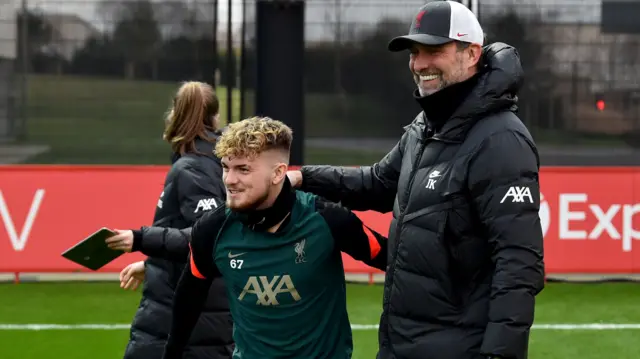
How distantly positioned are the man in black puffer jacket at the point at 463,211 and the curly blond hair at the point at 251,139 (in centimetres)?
46

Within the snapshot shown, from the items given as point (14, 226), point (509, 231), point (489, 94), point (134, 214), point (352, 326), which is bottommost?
point (352, 326)

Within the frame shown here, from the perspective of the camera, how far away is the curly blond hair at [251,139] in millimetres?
3578

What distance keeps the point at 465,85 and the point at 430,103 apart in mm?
126

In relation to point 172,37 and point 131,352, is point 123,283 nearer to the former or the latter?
point 131,352

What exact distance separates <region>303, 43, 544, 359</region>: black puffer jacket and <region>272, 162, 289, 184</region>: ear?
405mm

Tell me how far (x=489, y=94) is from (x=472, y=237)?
46 cm

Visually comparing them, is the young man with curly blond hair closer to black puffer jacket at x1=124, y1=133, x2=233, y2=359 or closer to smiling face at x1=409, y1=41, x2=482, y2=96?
smiling face at x1=409, y1=41, x2=482, y2=96

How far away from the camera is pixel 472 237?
347 cm

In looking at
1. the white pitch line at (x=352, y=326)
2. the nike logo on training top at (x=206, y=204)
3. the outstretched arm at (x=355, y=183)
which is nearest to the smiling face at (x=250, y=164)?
the outstretched arm at (x=355, y=183)

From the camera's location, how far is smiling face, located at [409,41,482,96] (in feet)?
11.6

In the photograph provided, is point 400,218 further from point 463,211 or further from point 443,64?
→ point 443,64

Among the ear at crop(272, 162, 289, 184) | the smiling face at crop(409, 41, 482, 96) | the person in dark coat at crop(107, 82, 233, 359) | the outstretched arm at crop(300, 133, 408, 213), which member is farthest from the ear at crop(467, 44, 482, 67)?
the person in dark coat at crop(107, 82, 233, 359)

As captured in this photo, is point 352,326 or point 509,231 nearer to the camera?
point 509,231

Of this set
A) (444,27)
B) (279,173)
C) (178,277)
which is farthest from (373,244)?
(178,277)
